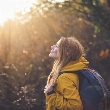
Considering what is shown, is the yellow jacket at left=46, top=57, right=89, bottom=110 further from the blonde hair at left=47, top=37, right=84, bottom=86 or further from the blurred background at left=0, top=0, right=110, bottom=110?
the blurred background at left=0, top=0, right=110, bottom=110

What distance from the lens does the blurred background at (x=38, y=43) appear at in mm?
7160

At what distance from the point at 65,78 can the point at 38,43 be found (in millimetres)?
9531

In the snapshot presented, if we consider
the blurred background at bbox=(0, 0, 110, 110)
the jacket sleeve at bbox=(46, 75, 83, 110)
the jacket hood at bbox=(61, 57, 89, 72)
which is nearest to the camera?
the jacket sleeve at bbox=(46, 75, 83, 110)

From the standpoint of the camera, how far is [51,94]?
3678mm

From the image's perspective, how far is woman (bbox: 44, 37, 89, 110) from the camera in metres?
3.53

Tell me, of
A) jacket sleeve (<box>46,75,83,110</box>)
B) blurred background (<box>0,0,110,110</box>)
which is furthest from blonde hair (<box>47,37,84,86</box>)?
blurred background (<box>0,0,110,110</box>)

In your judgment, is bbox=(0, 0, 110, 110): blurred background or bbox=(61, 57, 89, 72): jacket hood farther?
bbox=(0, 0, 110, 110): blurred background

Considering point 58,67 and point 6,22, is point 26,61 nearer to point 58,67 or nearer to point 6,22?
point 6,22

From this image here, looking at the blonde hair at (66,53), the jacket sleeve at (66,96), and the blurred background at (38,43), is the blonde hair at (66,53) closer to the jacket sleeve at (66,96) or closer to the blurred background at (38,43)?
A: the jacket sleeve at (66,96)

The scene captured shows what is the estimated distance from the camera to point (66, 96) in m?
3.54

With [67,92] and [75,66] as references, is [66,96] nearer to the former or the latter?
[67,92]

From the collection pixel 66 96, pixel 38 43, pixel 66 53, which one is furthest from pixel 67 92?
pixel 38 43

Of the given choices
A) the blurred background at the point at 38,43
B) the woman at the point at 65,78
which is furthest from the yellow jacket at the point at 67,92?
the blurred background at the point at 38,43

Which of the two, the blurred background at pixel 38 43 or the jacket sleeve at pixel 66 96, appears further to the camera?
the blurred background at pixel 38 43
